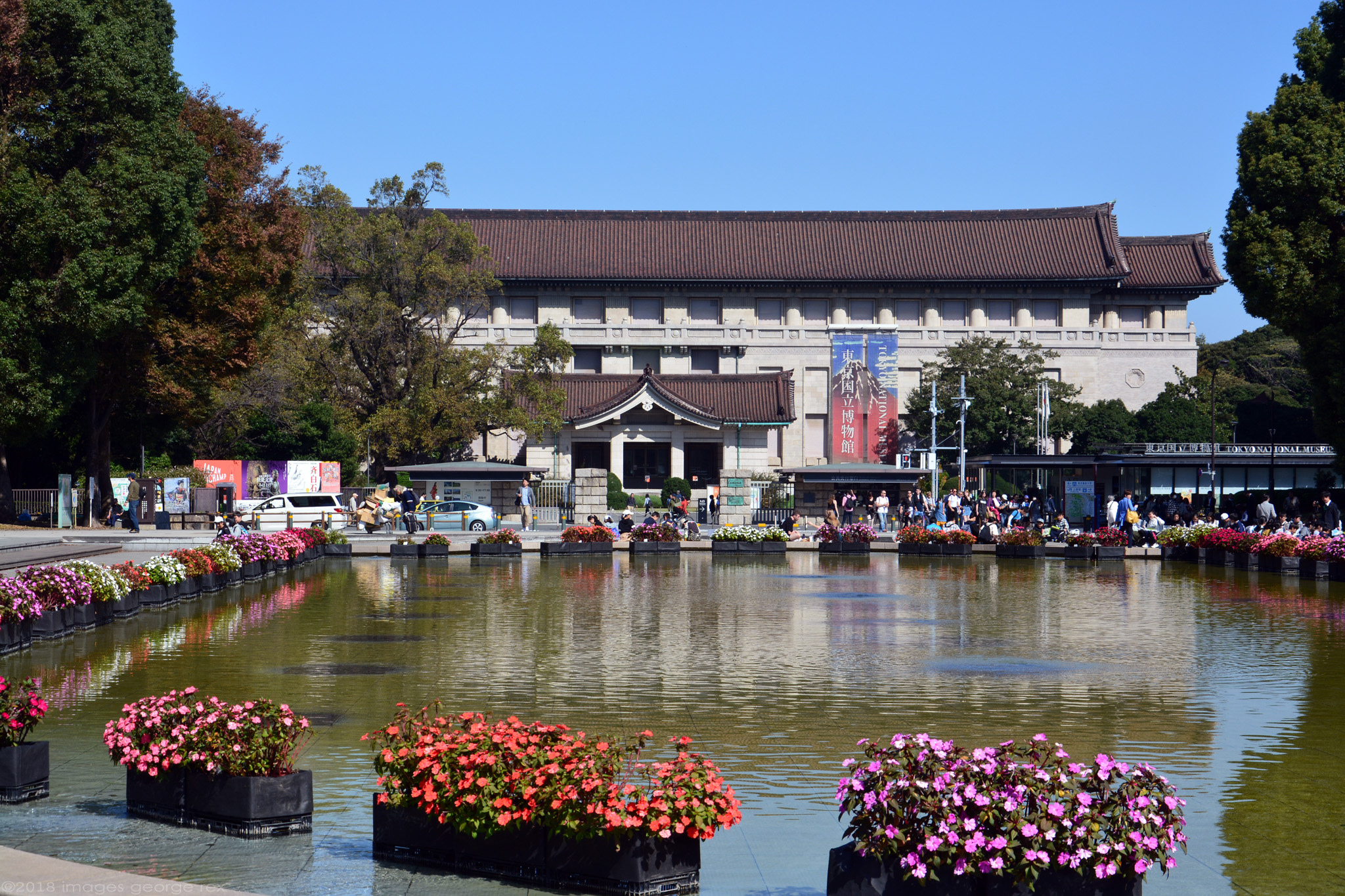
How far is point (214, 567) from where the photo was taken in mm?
24828

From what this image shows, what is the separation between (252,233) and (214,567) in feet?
64.6

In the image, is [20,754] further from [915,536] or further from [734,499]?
[734,499]

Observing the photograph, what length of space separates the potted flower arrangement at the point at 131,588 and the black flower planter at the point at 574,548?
15543 millimetres

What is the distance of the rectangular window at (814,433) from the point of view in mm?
81000

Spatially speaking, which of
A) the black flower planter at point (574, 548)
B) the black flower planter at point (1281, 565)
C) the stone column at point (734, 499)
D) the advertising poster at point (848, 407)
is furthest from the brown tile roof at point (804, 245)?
the black flower planter at point (1281, 565)

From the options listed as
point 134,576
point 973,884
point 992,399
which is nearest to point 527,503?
point 134,576

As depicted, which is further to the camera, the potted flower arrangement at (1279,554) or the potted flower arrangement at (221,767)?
the potted flower arrangement at (1279,554)

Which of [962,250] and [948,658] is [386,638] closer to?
[948,658]

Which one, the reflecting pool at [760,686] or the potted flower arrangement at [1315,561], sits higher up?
the potted flower arrangement at [1315,561]

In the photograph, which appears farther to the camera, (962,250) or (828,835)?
(962,250)

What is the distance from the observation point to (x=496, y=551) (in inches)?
1436

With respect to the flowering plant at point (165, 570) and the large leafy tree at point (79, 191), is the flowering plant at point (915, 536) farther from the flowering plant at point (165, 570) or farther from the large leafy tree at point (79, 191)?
the large leafy tree at point (79, 191)

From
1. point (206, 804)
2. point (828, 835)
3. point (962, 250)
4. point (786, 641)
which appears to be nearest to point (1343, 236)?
point (786, 641)

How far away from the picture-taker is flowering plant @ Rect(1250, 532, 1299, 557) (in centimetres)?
3092
